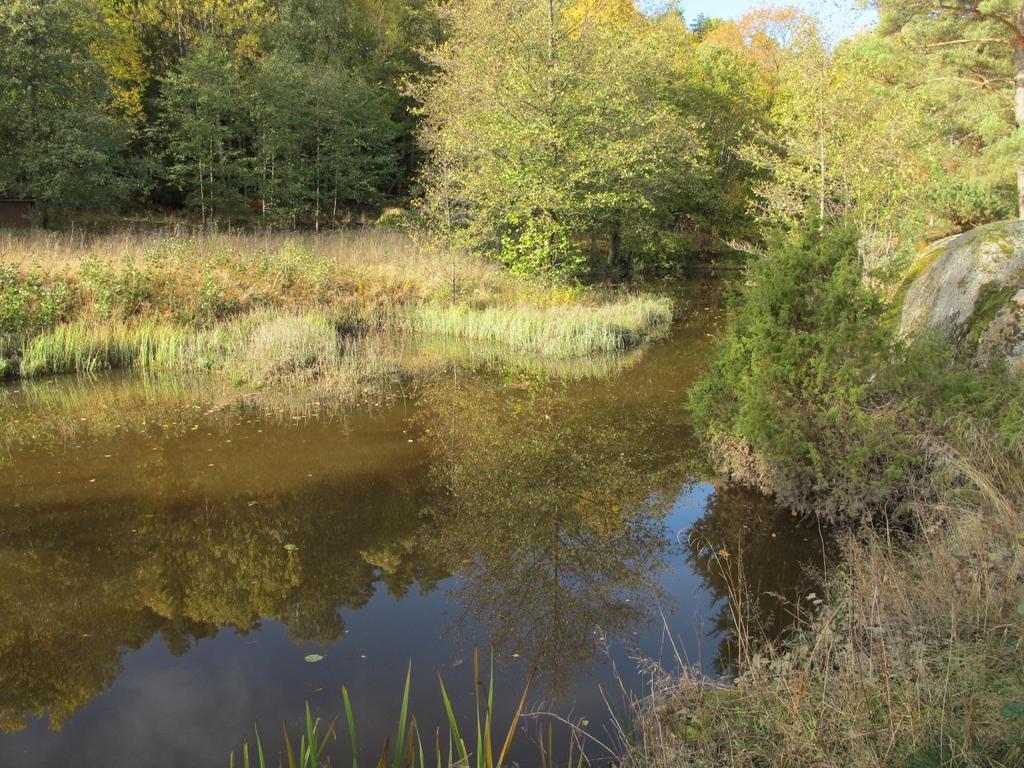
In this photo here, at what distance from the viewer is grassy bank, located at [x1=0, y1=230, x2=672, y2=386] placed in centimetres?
1218

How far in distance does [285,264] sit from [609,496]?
1055cm

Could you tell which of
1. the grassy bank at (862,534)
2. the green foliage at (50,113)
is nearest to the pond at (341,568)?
the grassy bank at (862,534)

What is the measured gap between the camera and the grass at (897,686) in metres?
2.79

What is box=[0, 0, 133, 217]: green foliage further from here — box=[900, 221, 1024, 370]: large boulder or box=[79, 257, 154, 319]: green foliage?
box=[900, 221, 1024, 370]: large boulder

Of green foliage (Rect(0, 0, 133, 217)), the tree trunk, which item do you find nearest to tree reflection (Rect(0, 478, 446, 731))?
the tree trunk

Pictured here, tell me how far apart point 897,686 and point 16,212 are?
1170 inches

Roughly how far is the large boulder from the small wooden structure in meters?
26.7

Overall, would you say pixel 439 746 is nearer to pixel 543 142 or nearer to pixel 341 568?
pixel 341 568

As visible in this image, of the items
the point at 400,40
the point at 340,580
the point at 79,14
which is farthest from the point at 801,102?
the point at 400,40

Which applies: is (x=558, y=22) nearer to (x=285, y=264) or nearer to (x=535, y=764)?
(x=285, y=264)

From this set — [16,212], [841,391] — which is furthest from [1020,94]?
[16,212]

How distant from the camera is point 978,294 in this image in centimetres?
714

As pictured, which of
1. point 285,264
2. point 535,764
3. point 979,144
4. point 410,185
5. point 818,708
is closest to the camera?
point 818,708

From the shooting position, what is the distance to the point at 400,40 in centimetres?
3928
